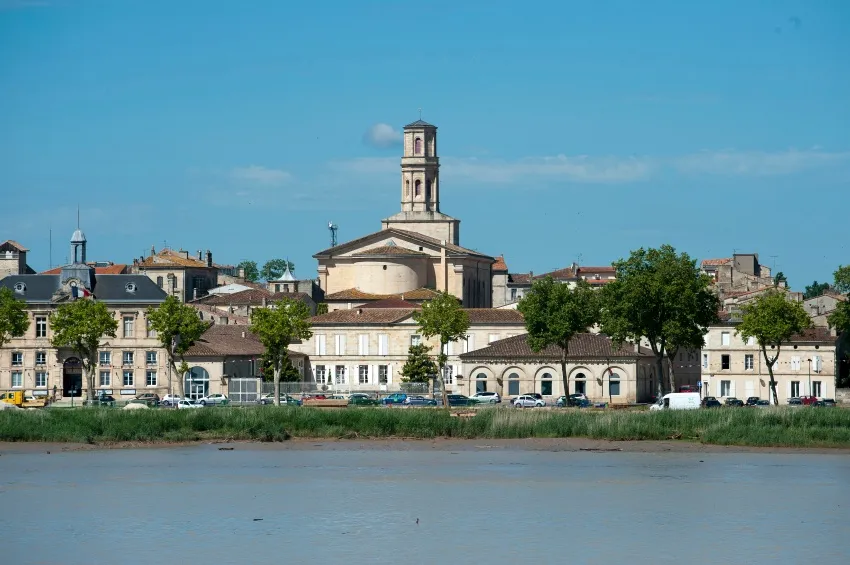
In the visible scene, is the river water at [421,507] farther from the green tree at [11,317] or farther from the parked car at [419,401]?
the green tree at [11,317]

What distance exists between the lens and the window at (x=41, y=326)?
85062 millimetres

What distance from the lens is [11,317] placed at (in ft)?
258

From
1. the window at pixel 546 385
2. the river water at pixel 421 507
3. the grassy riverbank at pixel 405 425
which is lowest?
the river water at pixel 421 507

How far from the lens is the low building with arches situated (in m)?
84.6

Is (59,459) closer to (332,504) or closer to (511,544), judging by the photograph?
(332,504)

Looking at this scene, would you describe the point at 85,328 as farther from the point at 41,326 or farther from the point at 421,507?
the point at 421,507

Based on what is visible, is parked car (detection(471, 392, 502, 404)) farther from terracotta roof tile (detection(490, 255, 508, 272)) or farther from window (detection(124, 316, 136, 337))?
terracotta roof tile (detection(490, 255, 508, 272))

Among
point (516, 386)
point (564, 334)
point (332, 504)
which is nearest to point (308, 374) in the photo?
point (516, 386)

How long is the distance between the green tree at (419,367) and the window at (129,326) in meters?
15.3

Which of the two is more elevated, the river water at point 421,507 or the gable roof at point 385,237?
the gable roof at point 385,237

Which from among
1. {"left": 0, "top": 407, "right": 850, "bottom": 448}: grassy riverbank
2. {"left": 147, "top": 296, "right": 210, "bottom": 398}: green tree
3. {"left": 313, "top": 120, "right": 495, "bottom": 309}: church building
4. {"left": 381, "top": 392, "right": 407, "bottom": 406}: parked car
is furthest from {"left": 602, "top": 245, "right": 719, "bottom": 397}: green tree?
{"left": 313, "top": 120, "right": 495, "bottom": 309}: church building

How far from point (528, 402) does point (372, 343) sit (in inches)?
807

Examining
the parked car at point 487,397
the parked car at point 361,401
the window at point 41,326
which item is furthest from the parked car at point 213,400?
the parked car at point 487,397

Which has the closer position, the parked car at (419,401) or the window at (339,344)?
the parked car at (419,401)
